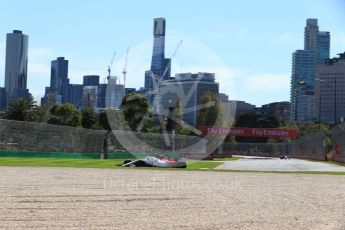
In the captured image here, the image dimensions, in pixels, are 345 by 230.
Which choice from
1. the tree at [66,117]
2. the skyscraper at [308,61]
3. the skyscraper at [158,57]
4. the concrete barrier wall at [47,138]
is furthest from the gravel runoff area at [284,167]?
the tree at [66,117]

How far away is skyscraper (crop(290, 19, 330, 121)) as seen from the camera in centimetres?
9416

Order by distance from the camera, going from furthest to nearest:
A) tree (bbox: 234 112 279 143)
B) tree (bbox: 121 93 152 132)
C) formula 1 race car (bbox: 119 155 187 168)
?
tree (bbox: 234 112 279 143), tree (bbox: 121 93 152 132), formula 1 race car (bbox: 119 155 187 168)

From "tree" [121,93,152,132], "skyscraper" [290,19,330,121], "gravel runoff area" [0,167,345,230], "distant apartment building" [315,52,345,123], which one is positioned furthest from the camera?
"tree" [121,93,152,132]

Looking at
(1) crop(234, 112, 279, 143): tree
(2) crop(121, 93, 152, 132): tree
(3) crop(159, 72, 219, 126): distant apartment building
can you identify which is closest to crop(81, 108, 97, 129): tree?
(2) crop(121, 93, 152, 132): tree

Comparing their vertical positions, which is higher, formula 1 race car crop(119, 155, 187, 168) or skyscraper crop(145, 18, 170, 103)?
skyscraper crop(145, 18, 170, 103)

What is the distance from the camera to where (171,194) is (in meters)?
18.6

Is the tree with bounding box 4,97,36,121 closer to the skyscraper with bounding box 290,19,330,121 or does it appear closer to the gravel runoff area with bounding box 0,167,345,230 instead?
the skyscraper with bounding box 290,19,330,121

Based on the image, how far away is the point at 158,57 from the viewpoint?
5028cm

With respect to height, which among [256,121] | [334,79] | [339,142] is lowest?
[339,142]

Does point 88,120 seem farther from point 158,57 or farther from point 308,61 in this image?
point 158,57

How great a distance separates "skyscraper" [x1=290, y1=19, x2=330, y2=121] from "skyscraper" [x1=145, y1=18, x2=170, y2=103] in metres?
30.1

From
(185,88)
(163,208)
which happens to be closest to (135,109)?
(185,88)

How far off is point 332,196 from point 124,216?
937 cm

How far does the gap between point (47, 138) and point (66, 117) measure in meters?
49.7
